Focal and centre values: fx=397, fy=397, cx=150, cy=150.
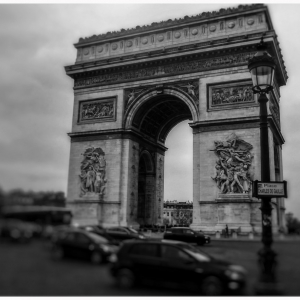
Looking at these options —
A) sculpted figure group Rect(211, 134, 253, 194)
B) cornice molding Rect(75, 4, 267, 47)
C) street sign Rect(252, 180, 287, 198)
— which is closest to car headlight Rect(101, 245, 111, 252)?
street sign Rect(252, 180, 287, 198)

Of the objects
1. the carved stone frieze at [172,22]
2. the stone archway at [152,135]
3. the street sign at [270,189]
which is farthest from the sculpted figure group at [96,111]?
the street sign at [270,189]

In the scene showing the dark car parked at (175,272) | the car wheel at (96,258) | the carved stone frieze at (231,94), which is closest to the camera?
the car wheel at (96,258)

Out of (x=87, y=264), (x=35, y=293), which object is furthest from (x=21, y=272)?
(x=87, y=264)

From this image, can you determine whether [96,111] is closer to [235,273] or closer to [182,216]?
[235,273]

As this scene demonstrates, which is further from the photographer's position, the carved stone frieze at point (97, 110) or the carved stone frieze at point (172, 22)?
the carved stone frieze at point (97, 110)

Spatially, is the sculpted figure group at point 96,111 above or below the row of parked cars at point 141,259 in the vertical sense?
above

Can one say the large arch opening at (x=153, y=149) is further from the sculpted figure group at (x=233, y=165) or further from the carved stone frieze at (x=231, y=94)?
the sculpted figure group at (x=233, y=165)

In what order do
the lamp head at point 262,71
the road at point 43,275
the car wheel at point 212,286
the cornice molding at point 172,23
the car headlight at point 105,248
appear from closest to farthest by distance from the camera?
the road at point 43,275 < the car headlight at point 105,248 < the car wheel at point 212,286 < the lamp head at point 262,71 < the cornice molding at point 172,23
